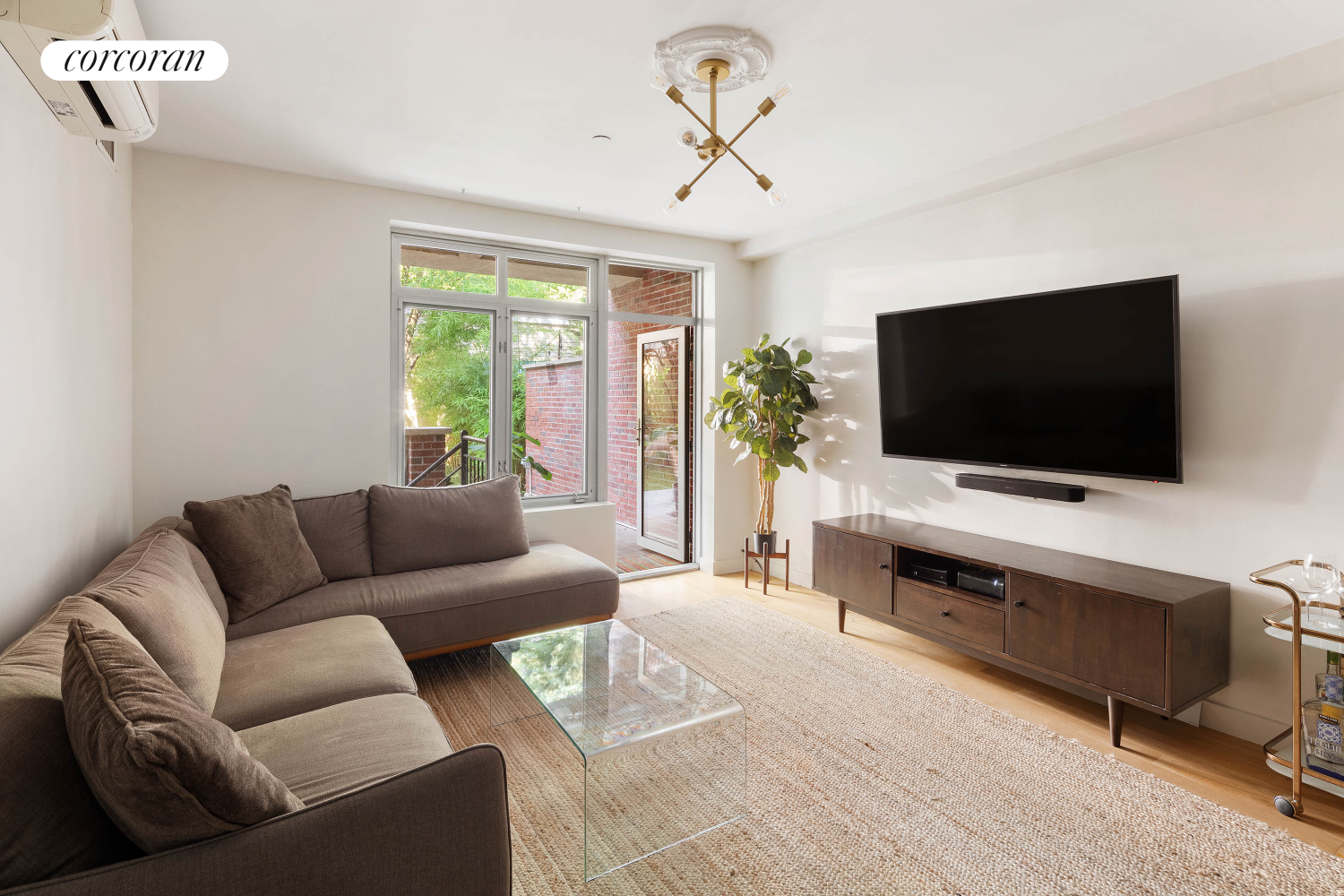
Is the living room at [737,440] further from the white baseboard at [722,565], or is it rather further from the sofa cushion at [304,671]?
the white baseboard at [722,565]

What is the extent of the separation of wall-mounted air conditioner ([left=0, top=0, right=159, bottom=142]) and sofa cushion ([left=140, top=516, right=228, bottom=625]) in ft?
4.71

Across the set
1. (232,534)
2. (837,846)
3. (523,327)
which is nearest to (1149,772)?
(837,846)

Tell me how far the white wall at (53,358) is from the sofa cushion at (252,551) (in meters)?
0.36

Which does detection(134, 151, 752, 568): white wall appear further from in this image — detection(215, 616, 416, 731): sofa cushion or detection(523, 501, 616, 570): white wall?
detection(215, 616, 416, 731): sofa cushion

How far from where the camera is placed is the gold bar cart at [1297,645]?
2.04m

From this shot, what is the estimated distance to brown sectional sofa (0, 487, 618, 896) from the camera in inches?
40.2

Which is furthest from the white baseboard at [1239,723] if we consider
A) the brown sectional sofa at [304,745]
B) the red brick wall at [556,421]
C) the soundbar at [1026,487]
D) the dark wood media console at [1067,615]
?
the red brick wall at [556,421]

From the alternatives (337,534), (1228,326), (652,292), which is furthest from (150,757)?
(652,292)

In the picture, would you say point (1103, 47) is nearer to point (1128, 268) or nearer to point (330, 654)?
point (1128, 268)

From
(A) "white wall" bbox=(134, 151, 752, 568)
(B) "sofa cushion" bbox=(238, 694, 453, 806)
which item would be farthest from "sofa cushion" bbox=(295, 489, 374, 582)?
(B) "sofa cushion" bbox=(238, 694, 453, 806)

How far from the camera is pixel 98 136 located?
1.95 meters

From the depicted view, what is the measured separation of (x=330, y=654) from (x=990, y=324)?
10.5 feet

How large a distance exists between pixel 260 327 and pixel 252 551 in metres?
1.34

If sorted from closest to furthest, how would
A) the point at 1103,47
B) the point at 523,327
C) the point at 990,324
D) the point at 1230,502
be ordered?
the point at 1103,47
the point at 1230,502
the point at 990,324
the point at 523,327
